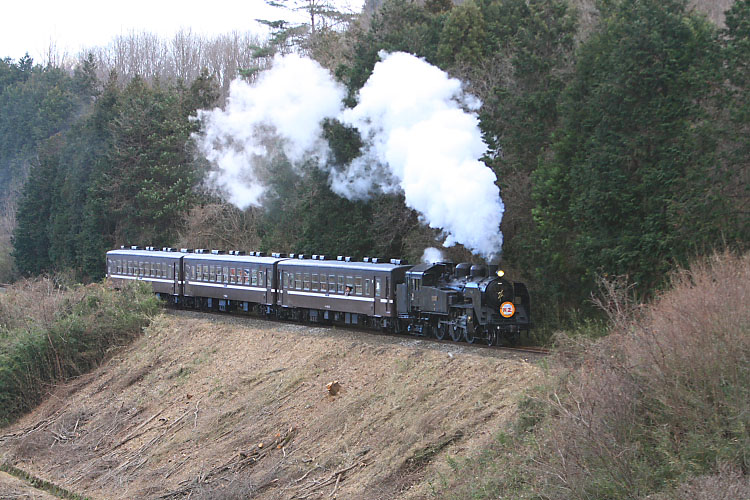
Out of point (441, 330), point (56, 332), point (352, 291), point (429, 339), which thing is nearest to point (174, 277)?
point (56, 332)

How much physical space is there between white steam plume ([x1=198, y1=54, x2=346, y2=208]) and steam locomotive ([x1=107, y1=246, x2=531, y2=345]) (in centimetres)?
624

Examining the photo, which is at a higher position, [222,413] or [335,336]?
[335,336]

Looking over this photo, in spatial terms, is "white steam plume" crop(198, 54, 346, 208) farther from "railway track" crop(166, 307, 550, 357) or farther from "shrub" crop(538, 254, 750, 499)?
"shrub" crop(538, 254, 750, 499)

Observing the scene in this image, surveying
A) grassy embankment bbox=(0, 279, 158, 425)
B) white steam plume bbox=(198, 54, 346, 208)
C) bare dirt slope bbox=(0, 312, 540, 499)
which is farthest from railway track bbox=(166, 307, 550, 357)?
white steam plume bbox=(198, 54, 346, 208)

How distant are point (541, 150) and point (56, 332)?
683 inches

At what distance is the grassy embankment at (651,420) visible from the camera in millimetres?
9961

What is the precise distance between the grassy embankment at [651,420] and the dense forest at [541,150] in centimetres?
871

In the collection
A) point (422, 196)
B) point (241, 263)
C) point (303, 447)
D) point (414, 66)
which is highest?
point (414, 66)

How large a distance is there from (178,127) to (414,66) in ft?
81.9

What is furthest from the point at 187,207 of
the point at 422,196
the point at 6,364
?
the point at 422,196

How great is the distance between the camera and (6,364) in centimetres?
2619

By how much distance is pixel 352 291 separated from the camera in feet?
80.9

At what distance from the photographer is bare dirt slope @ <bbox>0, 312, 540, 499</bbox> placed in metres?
14.9

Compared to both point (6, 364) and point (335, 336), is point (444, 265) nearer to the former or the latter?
point (335, 336)
